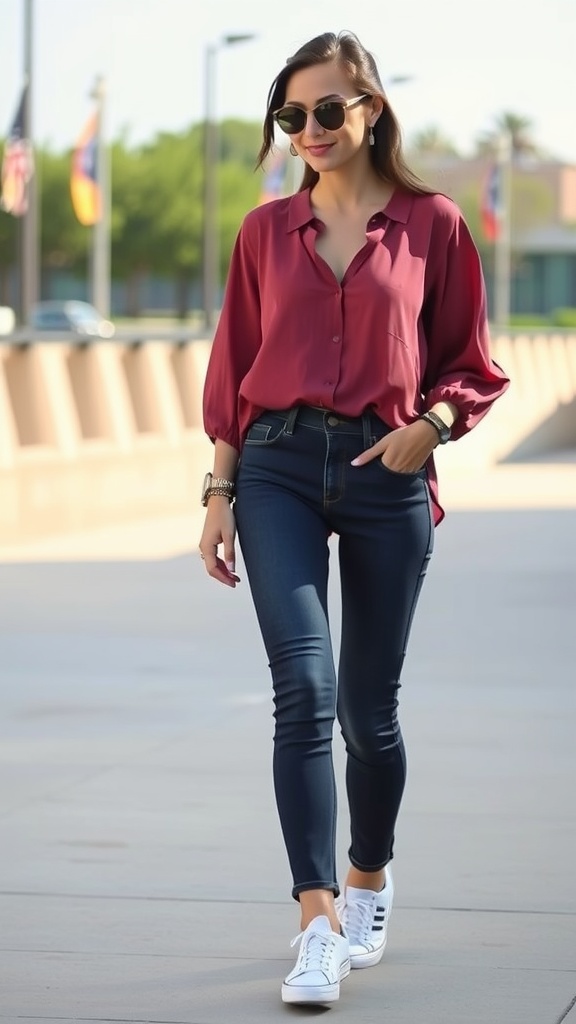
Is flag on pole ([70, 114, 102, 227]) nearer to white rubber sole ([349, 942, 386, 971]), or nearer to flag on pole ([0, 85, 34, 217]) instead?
flag on pole ([0, 85, 34, 217])

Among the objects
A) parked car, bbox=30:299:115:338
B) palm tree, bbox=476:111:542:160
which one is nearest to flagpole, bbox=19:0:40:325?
parked car, bbox=30:299:115:338

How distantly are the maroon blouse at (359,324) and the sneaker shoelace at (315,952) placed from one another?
36.3 inches

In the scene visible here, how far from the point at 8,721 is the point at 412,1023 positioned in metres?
3.69

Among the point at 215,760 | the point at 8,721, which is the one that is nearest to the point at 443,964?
the point at 215,760

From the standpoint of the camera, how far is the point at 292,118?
4.50m

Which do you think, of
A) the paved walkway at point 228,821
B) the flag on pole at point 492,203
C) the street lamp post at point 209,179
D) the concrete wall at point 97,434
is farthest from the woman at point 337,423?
the flag on pole at point 492,203

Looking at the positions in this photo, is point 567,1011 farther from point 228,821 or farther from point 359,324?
point 228,821

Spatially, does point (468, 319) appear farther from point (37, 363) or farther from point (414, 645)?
point (37, 363)

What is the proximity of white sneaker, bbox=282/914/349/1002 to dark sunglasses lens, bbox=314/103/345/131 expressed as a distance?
1549 mm

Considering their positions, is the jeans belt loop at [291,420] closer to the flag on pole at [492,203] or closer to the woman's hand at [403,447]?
the woman's hand at [403,447]

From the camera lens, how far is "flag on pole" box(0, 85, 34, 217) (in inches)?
1070

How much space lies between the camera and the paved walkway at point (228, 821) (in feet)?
14.7

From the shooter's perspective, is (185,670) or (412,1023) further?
(185,670)

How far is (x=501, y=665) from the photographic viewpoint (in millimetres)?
9109
